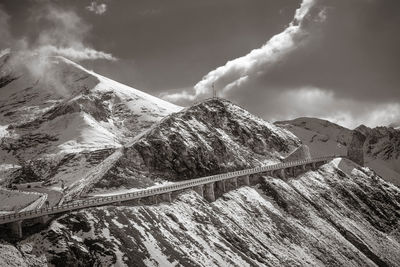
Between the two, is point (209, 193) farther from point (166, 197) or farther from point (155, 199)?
point (155, 199)

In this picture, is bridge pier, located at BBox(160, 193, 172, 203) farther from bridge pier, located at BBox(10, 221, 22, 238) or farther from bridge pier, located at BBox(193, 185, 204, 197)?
bridge pier, located at BBox(10, 221, 22, 238)

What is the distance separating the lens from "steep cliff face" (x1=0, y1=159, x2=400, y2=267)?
64.0 metres

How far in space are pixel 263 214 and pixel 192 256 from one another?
35.9 m

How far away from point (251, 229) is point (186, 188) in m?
16.5

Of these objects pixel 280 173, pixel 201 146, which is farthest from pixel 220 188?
pixel 280 173

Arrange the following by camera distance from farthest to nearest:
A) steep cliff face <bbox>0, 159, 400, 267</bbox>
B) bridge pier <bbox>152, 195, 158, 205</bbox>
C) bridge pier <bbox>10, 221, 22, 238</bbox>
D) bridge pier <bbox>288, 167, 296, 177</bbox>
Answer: bridge pier <bbox>288, 167, 296, 177</bbox> → bridge pier <bbox>152, 195, 158, 205</bbox> → steep cliff face <bbox>0, 159, 400, 267</bbox> → bridge pier <bbox>10, 221, 22, 238</bbox>

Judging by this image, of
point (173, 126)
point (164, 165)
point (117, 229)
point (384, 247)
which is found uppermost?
point (173, 126)

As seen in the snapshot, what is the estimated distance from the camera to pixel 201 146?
126062 millimetres

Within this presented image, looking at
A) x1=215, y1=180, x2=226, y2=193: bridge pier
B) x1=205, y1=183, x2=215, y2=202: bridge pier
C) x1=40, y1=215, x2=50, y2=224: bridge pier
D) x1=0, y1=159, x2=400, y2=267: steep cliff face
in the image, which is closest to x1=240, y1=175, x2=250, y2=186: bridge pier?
x1=0, y1=159, x2=400, y2=267: steep cliff face

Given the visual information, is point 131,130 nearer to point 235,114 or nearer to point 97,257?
point 235,114

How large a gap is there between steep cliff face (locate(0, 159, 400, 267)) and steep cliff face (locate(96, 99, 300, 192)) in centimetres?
1432

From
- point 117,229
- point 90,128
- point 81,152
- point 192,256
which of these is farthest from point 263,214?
point 90,128

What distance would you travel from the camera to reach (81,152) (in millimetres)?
153250

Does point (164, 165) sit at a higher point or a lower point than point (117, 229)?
higher
